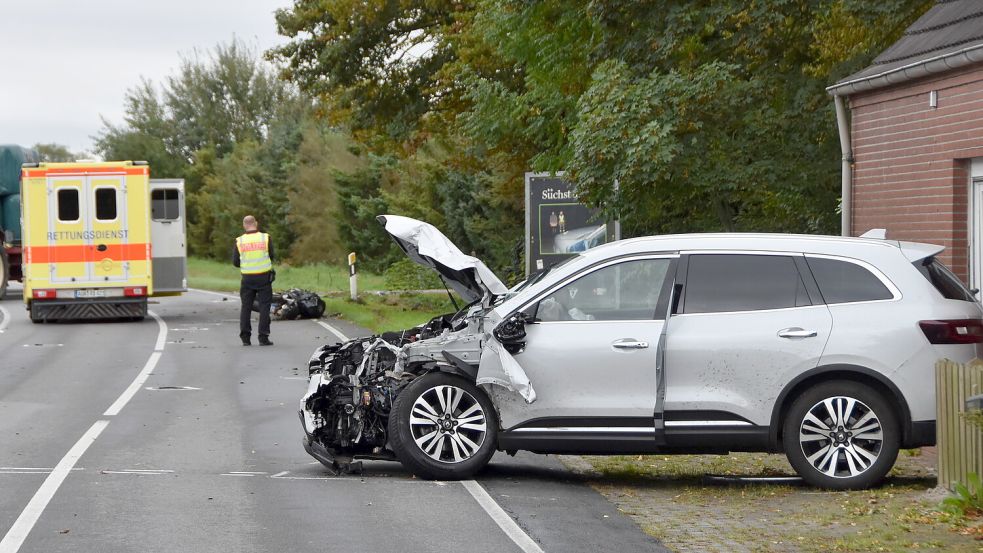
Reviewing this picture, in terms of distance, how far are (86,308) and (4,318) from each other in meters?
2.96

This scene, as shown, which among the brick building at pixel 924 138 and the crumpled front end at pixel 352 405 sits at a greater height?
the brick building at pixel 924 138

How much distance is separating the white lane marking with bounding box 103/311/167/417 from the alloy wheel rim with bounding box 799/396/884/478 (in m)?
7.02

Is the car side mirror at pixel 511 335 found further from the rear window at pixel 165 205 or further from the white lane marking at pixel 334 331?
the rear window at pixel 165 205

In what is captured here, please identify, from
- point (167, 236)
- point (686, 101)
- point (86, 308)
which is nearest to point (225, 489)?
point (686, 101)

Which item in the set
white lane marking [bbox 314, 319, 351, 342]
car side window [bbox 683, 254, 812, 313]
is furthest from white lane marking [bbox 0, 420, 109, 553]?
white lane marking [bbox 314, 319, 351, 342]

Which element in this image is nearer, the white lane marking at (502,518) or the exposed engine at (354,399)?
the white lane marking at (502,518)

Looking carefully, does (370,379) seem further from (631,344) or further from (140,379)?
(140,379)

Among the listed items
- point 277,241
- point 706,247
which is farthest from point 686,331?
point 277,241

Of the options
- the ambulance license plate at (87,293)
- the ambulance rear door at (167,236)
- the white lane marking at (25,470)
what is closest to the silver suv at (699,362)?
the white lane marking at (25,470)

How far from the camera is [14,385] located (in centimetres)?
1572

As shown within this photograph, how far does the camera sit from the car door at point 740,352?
9117mm

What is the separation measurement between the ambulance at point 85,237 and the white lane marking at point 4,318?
713 millimetres

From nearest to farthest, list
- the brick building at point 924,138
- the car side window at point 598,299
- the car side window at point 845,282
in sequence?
1. the car side window at point 845,282
2. the car side window at point 598,299
3. the brick building at point 924,138

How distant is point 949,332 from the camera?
902cm
